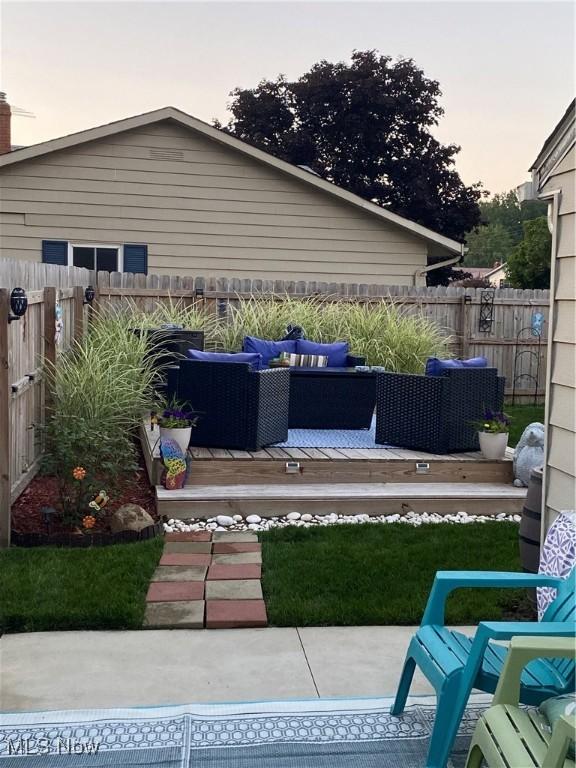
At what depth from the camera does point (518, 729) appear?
87.1 inches

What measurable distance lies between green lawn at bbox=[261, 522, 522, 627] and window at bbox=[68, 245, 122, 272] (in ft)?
27.9

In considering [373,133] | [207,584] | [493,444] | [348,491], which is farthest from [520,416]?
[373,133]

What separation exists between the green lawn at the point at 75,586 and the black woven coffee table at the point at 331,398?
306 centimetres

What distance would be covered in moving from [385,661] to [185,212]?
413 inches

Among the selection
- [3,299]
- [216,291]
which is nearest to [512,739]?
[3,299]

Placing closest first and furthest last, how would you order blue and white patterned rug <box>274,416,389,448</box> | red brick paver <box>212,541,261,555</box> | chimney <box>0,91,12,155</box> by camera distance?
red brick paver <box>212,541,261,555</box> → blue and white patterned rug <box>274,416,389,448</box> → chimney <box>0,91,12,155</box>

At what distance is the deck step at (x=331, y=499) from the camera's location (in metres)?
5.94

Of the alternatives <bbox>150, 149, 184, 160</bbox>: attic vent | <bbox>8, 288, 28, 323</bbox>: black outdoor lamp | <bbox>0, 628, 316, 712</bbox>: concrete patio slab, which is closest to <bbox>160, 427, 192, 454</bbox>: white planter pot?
<bbox>8, 288, 28, 323</bbox>: black outdoor lamp

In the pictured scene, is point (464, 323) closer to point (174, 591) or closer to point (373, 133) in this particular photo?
point (174, 591)

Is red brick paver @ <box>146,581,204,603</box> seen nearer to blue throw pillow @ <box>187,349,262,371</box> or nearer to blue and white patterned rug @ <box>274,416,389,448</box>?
blue throw pillow @ <box>187,349,262,371</box>

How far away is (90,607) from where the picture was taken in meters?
3.99

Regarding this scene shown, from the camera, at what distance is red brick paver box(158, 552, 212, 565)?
4.83m

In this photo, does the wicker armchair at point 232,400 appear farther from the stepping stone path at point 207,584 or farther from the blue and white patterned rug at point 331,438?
the stepping stone path at point 207,584

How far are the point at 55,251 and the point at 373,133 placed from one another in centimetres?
1535
